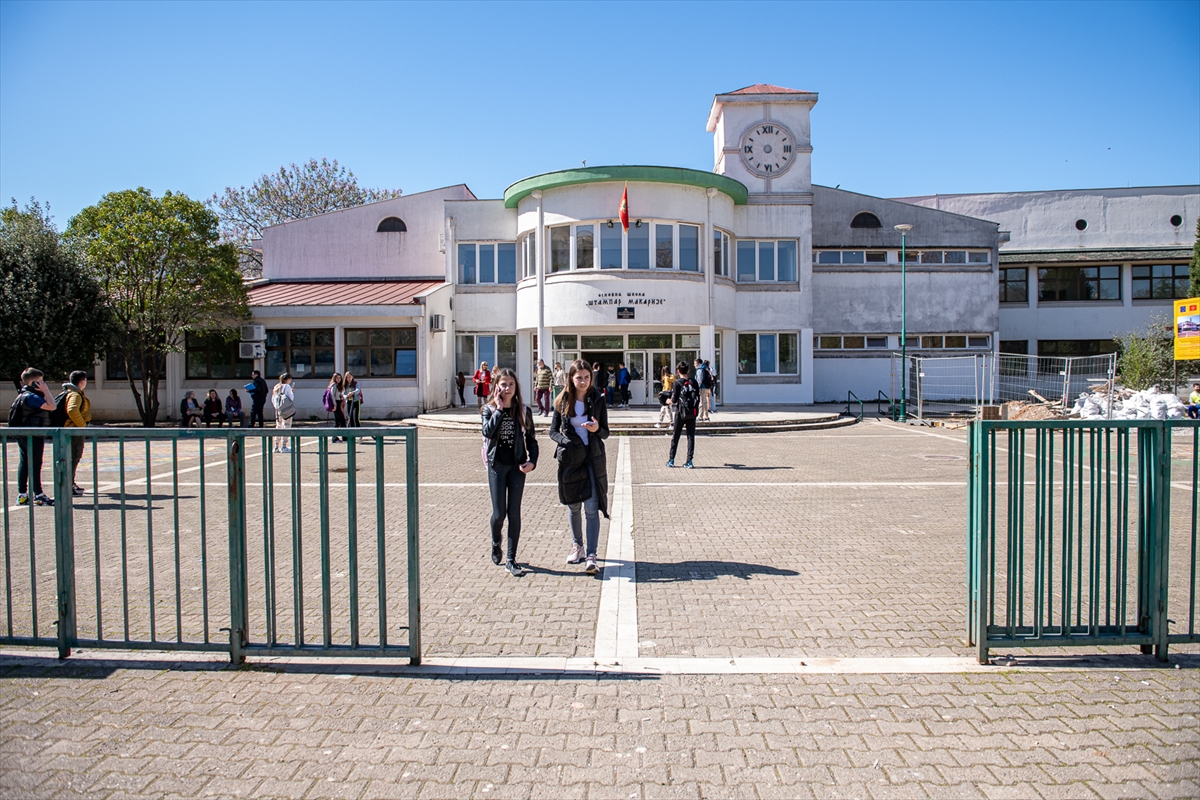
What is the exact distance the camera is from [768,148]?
29016mm

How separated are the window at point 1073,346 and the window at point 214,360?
34813 mm

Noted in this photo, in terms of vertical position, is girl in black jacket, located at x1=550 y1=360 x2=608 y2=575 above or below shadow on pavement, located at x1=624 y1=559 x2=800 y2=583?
above

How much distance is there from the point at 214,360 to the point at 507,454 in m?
23.8

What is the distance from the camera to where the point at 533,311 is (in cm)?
2656

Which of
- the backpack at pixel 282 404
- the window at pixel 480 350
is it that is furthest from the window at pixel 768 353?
the backpack at pixel 282 404

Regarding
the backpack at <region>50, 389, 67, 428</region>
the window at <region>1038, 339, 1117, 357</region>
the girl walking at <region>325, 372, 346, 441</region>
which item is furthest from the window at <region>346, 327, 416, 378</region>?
the window at <region>1038, 339, 1117, 357</region>

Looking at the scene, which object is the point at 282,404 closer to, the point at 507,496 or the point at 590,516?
the point at 507,496

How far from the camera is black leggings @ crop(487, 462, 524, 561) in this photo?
6223 millimetres

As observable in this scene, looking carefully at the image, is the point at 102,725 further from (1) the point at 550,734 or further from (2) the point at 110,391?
(2) the point at 110,391

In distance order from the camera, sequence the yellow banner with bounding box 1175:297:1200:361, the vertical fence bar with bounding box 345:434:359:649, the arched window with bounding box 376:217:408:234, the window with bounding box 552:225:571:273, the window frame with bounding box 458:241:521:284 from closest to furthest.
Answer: the vertical fence bar with bounding box 345:434:359:649, the yellow banner with bounding box 1175:297:1200:361, the window with bounding box 552:225:571:273, the window frame with bounding box 458:241:521:284, the arched window with bounding box 376:217:408:234

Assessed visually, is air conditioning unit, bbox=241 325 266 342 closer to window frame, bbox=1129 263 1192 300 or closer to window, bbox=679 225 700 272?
window, bbox=679 225 700 272

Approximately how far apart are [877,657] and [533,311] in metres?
23.1

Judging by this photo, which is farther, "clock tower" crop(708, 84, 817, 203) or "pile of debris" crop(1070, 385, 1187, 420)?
"clock tower" crop(708, 84, 817, 203)

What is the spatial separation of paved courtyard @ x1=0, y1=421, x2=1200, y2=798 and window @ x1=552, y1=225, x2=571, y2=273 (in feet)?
66.5
